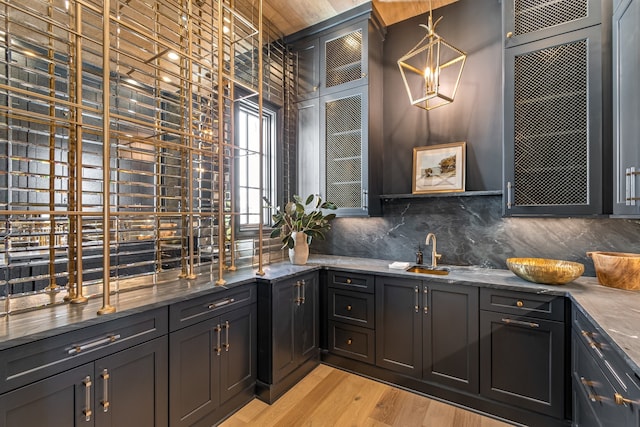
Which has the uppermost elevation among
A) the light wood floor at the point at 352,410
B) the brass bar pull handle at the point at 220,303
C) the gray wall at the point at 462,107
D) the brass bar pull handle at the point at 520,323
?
the gray wall at the point at 462,107

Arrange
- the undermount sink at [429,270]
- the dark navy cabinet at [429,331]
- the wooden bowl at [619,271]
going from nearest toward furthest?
the wooden bowl at [619,271] → the dark navy cabinet at [429,331] → the undermount sink at [429,270]

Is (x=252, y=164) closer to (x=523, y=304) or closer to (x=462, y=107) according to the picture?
(x=462, y=107)

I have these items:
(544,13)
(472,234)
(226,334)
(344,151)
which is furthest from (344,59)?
(226,334)

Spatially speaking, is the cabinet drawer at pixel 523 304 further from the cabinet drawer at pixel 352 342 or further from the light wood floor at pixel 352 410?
the cabinet drawer at pixel 352 342

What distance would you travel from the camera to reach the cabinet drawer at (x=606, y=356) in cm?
106

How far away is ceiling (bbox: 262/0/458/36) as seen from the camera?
108 inches

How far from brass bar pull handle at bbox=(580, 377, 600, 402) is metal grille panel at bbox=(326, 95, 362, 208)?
6.26 ft

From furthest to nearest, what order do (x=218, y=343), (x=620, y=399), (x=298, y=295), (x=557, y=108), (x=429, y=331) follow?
(x=298, y=295), (x=429, y=331), (x=557, y=108), (x=218, y=343), (x=620, y=399)

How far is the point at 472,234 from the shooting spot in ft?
8.70

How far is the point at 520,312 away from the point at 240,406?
2035 mm

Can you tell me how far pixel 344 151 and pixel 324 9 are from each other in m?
1.37

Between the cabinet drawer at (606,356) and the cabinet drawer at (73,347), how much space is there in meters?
2.04

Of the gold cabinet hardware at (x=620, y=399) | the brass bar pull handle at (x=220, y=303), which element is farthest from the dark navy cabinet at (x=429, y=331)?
the brass bar pull handle at (x=220, y=303)

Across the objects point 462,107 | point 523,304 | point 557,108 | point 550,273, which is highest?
point 462,107
